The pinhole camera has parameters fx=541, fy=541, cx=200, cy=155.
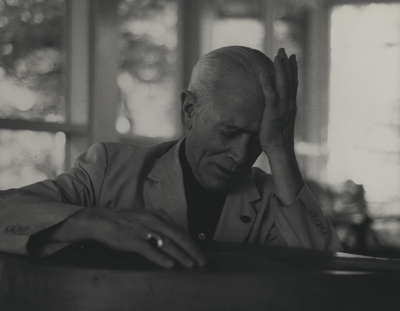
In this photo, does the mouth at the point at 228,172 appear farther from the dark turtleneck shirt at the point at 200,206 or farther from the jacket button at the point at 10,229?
the jacket button at the point at 10,229

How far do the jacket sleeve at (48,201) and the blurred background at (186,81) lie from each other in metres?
1.29

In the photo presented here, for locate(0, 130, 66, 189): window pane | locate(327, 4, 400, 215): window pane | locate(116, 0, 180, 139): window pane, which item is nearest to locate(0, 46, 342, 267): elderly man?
locate(0, 130, 66, 189): window pane

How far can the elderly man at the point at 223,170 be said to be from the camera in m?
1.29

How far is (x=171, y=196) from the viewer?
4.56 ft

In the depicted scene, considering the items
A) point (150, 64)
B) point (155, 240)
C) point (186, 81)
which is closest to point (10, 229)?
point (155, 240)

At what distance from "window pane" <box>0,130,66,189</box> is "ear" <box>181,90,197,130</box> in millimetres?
1397

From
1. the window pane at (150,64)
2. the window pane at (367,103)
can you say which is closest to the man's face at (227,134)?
the window pane at (150,64)

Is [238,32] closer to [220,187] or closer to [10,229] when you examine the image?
[220,187]

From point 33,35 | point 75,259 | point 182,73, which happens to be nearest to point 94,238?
point 75,259

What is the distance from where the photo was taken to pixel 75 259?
83cm

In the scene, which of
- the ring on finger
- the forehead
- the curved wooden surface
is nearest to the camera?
the curved wooden surface

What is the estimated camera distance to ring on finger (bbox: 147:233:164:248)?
2.72ft

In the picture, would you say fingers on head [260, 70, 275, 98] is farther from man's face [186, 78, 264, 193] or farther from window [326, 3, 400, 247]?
window [326, 3, 400, 247]

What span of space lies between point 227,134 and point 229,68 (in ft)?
0.51
